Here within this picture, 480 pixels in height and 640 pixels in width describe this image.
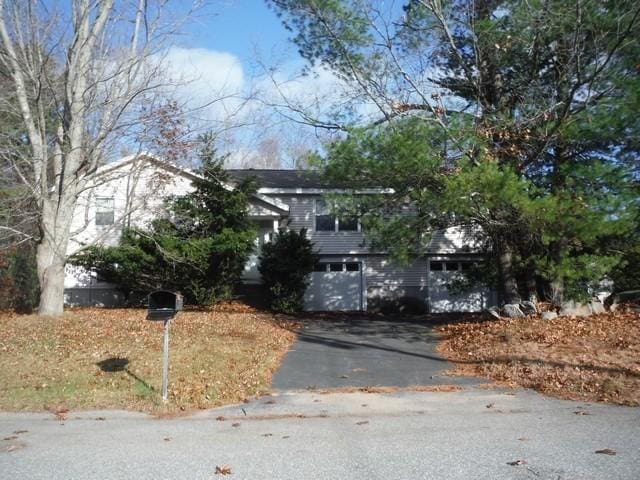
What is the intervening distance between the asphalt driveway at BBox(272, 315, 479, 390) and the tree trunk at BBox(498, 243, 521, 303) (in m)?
2.28

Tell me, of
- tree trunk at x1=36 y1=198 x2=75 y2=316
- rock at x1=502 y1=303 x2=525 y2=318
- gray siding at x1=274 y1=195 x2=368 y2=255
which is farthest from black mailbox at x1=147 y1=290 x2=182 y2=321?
gray siding at x1=274 y1=195 x2=368 y2=255

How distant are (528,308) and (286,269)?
7804 mm

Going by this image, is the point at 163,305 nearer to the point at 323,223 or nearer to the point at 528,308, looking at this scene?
the point at 528,308

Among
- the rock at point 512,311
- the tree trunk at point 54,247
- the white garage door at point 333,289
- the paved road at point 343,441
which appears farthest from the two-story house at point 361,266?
the paved road at point 343,441

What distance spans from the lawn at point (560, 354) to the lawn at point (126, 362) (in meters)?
4.15

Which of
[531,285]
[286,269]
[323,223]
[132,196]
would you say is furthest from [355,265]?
[132,196]

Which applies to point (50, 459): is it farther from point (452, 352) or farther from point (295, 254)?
point (295, 254)

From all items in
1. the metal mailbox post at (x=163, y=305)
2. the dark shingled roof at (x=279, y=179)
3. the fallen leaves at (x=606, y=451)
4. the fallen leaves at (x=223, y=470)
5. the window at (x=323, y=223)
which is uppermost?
the dark shingled roof at (x=279, y=179)

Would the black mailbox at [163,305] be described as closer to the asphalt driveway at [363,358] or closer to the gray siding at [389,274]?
the asphalt driveway at [363,358]

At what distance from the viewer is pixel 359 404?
912 centimetres

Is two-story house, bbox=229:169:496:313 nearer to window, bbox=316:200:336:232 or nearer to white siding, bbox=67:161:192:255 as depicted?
window, bbox=316:200:336:232

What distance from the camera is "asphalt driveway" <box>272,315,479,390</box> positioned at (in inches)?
426

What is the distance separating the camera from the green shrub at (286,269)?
20.3 m

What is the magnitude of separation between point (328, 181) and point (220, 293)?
6.70 meters
